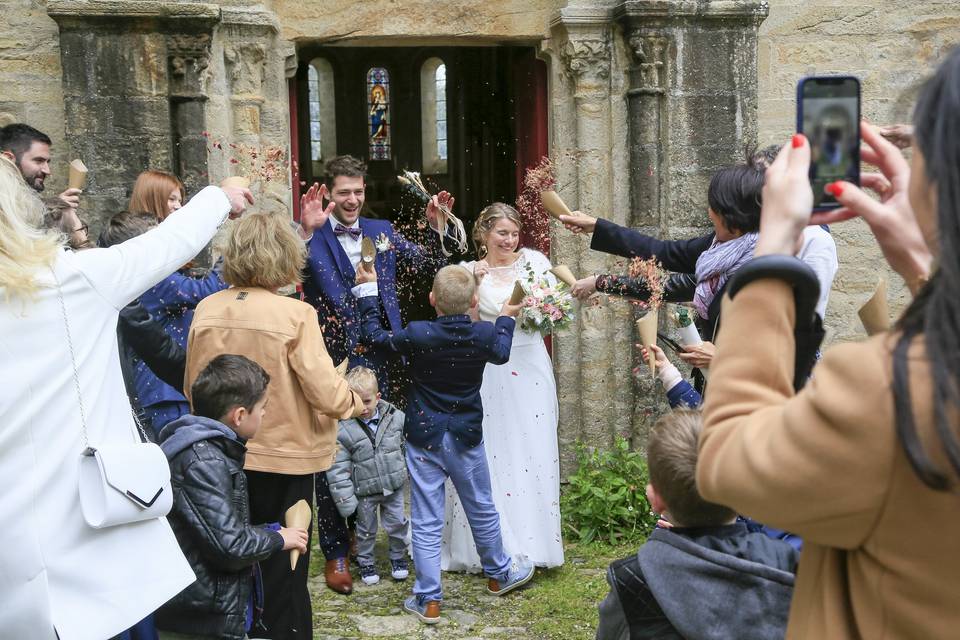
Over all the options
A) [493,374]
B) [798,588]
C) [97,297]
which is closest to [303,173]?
[493,374]

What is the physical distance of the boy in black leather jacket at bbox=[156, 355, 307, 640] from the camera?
3.00 metres

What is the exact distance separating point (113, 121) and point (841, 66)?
4.40 metres

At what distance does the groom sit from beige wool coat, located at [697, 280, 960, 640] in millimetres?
3865

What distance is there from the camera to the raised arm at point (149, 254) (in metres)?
2.57

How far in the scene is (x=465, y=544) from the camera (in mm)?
5312

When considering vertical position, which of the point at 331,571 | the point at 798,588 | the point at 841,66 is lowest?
the point at 331,571

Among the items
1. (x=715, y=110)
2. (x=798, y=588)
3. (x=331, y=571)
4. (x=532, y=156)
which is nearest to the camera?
(x=798, y=588)

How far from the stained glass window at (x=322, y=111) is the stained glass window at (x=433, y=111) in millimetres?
1697

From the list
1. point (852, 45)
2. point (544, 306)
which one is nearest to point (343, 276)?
point (544, 306)

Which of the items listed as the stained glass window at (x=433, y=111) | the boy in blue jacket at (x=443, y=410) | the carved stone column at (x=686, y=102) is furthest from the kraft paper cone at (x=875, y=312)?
the stained glass window at (x=433, y=111)

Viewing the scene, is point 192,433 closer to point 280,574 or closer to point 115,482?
point 115,482

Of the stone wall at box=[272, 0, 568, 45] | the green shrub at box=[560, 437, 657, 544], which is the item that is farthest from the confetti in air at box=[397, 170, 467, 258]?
the green shrub at box=[560, 437, 657, 544]

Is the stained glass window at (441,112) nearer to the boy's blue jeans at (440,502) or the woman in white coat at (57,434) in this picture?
the boy's blue jeans at (440,502)

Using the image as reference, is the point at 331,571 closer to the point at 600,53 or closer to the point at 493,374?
the point at 493,374
